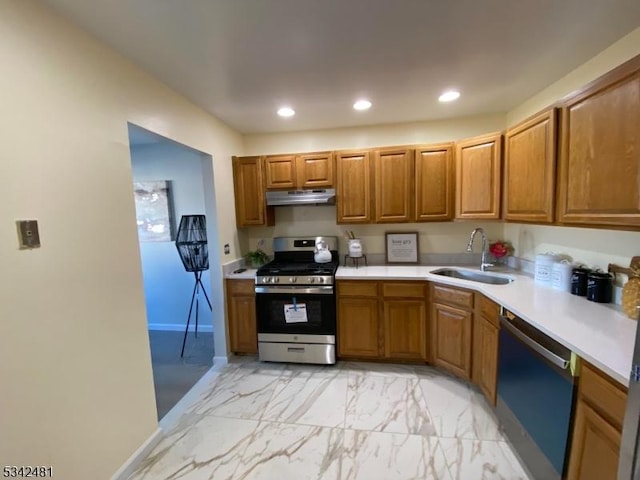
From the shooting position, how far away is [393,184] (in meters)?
2.87

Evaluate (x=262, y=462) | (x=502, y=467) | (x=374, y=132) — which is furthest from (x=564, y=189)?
(x=262, y=462)

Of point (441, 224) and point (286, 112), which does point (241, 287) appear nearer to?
point (286, 112)

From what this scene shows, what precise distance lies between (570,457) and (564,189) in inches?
52.9

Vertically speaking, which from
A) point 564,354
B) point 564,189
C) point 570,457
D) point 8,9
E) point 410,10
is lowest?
point 570,457

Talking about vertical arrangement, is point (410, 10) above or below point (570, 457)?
above

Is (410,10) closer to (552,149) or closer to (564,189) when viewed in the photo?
(552,149)

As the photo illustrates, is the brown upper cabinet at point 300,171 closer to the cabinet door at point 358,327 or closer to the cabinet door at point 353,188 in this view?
the cabinet door at point 353,188

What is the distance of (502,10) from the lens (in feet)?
4.40

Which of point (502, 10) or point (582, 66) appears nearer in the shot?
point (502, 10)

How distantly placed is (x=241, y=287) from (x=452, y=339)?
200 centimetres

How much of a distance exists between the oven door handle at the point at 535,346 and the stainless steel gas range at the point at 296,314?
1395 millimetres

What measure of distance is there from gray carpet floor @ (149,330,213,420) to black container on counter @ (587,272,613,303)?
3.07 metres

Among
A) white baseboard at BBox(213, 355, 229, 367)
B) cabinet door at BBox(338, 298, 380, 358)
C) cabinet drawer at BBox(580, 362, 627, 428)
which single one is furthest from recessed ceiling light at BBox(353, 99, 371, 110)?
white baseboard at BBox(213, 355, 229, 367)

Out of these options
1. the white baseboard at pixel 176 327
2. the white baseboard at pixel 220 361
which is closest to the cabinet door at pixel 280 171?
the white baseboard at pixel 220 361
